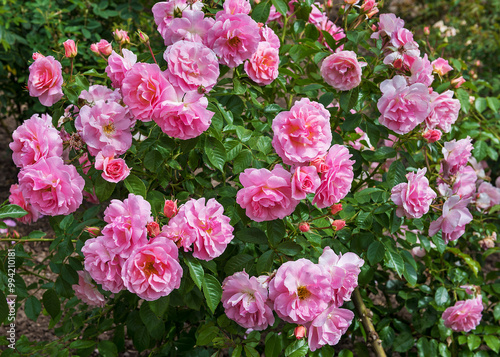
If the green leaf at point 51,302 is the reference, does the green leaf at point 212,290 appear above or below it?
above

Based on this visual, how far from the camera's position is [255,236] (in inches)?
46.6

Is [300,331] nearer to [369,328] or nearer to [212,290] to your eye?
[212,290]

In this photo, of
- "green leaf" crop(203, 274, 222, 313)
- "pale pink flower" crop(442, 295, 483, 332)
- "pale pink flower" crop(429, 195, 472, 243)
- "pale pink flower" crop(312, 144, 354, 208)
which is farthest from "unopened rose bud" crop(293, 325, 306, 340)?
"pale pink flower" crop(442, 295, 483, 332)

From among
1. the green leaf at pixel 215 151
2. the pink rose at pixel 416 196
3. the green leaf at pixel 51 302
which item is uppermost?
the pink rose at pixel 416 196

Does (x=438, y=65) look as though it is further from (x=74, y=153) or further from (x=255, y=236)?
(x=74, y=153)

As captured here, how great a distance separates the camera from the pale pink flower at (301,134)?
1041 mm

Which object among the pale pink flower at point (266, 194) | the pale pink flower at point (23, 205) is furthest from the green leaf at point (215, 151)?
the pale pink flower at point (23, 205)

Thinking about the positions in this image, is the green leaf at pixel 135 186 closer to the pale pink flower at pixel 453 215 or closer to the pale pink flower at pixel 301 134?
the pale pink flower at pixel 301 134

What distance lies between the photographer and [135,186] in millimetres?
1139

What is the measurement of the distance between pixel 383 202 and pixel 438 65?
2.03 feet

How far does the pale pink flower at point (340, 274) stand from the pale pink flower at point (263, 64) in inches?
19.7

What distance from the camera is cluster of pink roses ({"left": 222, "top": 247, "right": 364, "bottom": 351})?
105 centimetres

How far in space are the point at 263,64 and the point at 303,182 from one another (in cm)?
43

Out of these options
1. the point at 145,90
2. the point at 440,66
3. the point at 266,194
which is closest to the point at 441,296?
the point at 440,66
